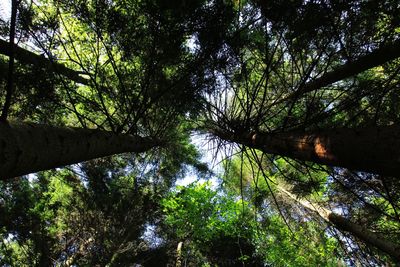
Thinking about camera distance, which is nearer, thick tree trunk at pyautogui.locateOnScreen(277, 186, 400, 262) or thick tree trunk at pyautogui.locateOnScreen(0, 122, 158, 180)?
thick tree trunk at pyautogui.locateOnScreen(0, 122, 158, 180)

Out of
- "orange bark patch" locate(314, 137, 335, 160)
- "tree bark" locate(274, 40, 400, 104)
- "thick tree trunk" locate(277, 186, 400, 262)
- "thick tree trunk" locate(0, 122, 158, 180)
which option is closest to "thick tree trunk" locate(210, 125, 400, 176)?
"orange bark patch" locate(314, 137, 335, 160)

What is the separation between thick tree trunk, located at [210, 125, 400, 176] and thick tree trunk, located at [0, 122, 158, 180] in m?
2.21

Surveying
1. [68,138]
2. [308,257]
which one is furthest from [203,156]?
[68,138]

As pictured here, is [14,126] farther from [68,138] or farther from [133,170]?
[133,170]

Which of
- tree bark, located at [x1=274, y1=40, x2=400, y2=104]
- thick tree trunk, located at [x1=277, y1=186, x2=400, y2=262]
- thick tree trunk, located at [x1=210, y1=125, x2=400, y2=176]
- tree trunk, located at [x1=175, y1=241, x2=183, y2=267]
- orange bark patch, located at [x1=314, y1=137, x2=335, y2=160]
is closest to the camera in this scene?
thick tree trunk, located at [x1=210, y1=125, x2=400, y2=176]

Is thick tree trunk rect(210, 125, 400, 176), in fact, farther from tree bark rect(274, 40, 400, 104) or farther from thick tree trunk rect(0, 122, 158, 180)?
thick tree trunk rect(0, 122, 158, 180)

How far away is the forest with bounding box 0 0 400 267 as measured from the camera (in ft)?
8.94

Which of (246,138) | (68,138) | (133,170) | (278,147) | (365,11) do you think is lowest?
(68,138)

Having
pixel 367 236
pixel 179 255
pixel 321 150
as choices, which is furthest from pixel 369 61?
pixel 179 255

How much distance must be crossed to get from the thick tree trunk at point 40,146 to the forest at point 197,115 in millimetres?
14

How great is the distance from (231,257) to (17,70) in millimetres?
10322

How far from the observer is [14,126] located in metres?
1.99

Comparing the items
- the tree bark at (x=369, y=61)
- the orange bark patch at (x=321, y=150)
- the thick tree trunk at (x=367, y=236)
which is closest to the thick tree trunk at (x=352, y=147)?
the orange bark patch at (x=321, y=150)

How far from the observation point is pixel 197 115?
744 cm
